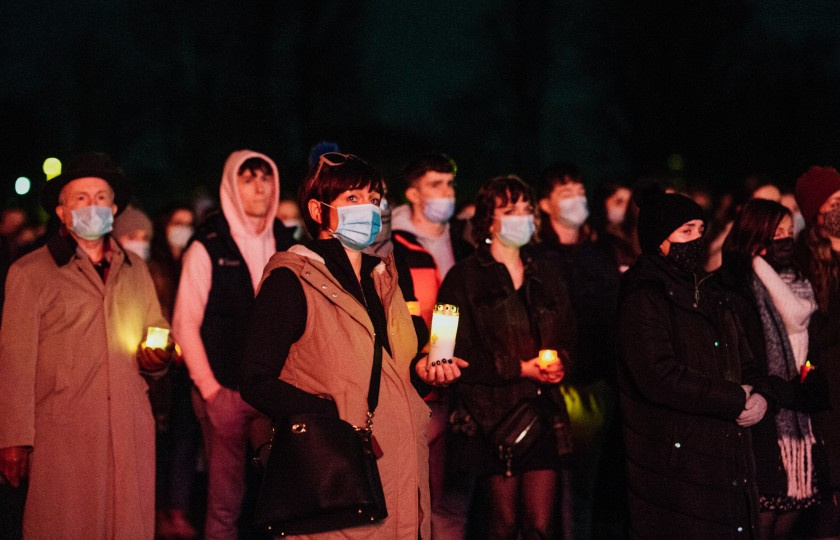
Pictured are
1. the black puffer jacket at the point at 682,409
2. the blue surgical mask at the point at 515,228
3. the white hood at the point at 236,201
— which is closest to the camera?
the black puffer jacket at the point at 682,409

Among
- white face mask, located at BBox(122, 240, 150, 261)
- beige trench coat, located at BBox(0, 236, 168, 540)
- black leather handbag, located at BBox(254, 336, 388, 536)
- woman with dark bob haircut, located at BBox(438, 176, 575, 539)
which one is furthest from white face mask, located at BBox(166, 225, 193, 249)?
black leather handbag, located at BBox(254, 336, 388, 536)

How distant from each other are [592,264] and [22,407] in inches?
164

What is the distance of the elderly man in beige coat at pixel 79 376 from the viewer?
17.9ft

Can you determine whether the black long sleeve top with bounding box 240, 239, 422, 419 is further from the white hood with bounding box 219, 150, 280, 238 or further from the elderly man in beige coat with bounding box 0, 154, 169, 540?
the white hood with bounding box 219, 150, 280, 238

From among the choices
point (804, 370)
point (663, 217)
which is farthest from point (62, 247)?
point (804, 370)

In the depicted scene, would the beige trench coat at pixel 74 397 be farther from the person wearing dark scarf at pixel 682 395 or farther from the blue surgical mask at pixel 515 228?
the person wearing dark scarf at pixel 682 395

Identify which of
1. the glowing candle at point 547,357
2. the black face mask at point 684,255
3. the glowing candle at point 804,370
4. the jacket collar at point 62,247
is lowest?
the glowing candle at point 804,370

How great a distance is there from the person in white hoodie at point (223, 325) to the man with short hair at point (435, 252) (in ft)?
3.32

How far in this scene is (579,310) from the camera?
748cm

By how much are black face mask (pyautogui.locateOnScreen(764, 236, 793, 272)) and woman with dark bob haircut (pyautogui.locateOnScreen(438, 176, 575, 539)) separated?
131 centimetres

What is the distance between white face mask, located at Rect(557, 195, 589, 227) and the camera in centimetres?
783

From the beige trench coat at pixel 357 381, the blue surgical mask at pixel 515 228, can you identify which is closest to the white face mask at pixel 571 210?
the blue surgical mask at pixel 515 228

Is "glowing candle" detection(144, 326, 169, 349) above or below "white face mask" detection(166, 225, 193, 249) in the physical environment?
below

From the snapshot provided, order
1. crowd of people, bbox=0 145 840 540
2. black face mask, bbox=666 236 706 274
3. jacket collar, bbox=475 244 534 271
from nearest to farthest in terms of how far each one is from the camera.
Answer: crowd of people, bbox=0 145 840 540, black face mask, bbox=666 236 706 274, jacket collar, bbox=475 244 534 271
